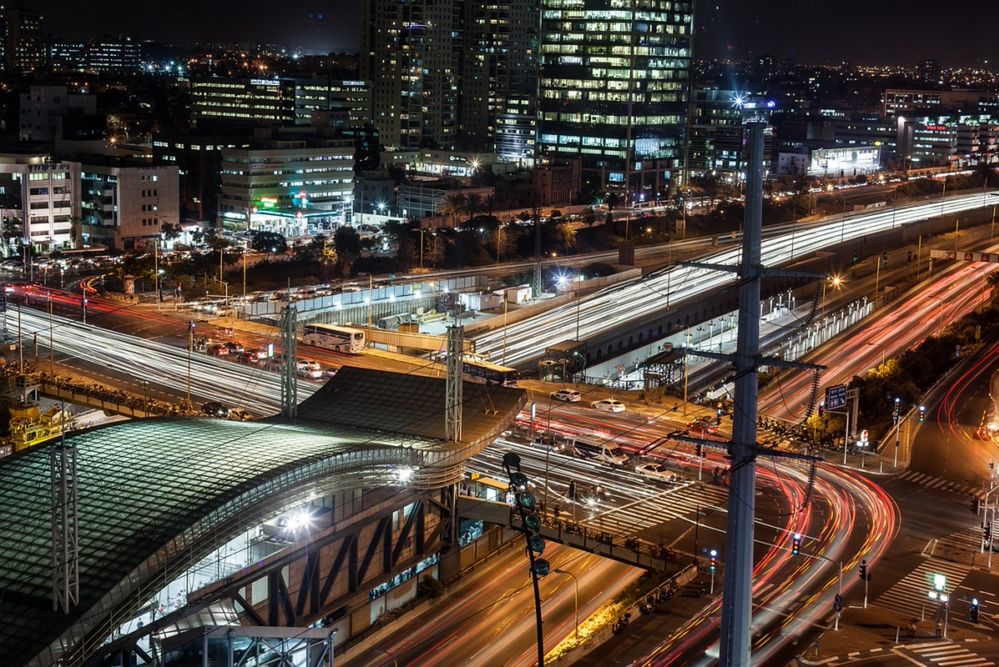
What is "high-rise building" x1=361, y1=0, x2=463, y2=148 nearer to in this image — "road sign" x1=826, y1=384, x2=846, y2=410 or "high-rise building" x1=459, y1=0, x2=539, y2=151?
"high-rise building" x1=459, y1=0, x2=539, y2=151

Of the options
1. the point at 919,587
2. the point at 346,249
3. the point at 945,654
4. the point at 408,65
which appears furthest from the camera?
the point at 408,65

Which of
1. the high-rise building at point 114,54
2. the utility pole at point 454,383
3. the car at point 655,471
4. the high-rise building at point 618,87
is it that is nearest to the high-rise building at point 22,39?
the high-rise building at point 114,54

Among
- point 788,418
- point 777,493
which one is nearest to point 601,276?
point 788,418

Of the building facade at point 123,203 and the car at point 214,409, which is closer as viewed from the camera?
the car at point 214,409

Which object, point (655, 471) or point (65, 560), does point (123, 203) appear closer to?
point (655, 471)

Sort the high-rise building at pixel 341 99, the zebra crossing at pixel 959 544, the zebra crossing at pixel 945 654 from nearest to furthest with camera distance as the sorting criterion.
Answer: the zebra crossing at pixel 945 654 < the zebra crossing at pixel 959 544 < the high-rise building at pixel 341 99

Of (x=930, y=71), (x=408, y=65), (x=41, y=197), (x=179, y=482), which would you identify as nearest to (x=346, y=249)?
(x=41, y=197)

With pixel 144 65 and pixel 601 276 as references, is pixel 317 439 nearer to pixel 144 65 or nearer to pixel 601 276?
pixel 601 276

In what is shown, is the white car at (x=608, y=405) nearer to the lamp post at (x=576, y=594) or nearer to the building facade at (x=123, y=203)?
the lamp post at (x=576, y=594)
